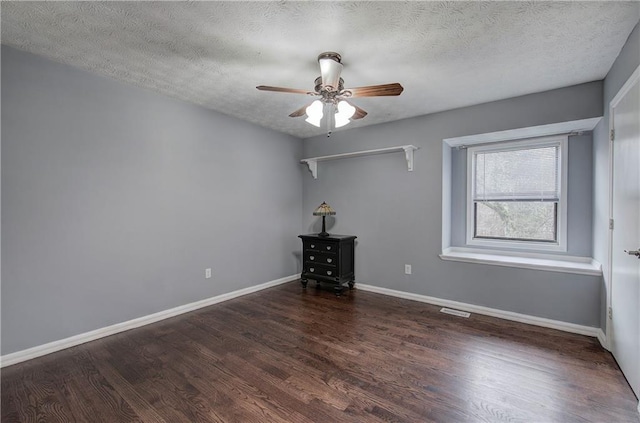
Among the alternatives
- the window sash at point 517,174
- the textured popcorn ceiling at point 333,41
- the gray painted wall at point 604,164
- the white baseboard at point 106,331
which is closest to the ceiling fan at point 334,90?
the textured popcorn ceiling at point 333,41

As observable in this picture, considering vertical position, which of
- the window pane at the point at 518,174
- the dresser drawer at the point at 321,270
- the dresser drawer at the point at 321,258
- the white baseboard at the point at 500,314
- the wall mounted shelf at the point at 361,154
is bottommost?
the white baseboard at the point at 500,314

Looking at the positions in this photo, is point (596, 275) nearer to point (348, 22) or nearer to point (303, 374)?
point (303, 374)

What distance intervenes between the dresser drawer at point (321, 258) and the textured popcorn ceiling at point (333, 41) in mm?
2225

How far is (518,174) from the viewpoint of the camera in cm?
342

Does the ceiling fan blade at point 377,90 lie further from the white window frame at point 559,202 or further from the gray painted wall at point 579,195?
the gray painted wall at point 579,195

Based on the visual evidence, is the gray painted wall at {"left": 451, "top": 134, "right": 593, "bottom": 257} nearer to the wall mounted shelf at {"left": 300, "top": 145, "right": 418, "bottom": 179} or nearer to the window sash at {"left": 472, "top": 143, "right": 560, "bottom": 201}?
the window sash at {"left": 472, "top": 143, "right": 560, "bottom": 201}

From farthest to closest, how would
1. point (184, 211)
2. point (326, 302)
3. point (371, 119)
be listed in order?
point (371, 119)
point (326, 302)
point (184, 211)

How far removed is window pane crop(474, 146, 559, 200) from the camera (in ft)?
10.6

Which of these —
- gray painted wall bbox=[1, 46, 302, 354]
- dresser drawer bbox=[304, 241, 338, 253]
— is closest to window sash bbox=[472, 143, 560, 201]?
dresser drawer bbox=[304, 241, 338, 253]

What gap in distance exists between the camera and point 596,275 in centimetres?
265

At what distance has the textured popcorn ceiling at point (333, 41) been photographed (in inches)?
68.4

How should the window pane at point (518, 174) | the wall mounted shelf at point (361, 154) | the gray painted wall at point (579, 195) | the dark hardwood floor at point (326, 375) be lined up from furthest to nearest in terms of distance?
the wall mounted shelf at point (361, 154) < the window pane at point (518, 174) < the gray painted wall at point (579, 195) < the dark hardwood floor at point (326, 375)

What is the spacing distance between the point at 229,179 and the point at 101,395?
2.52m

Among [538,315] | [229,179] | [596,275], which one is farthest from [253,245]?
[596,275]
